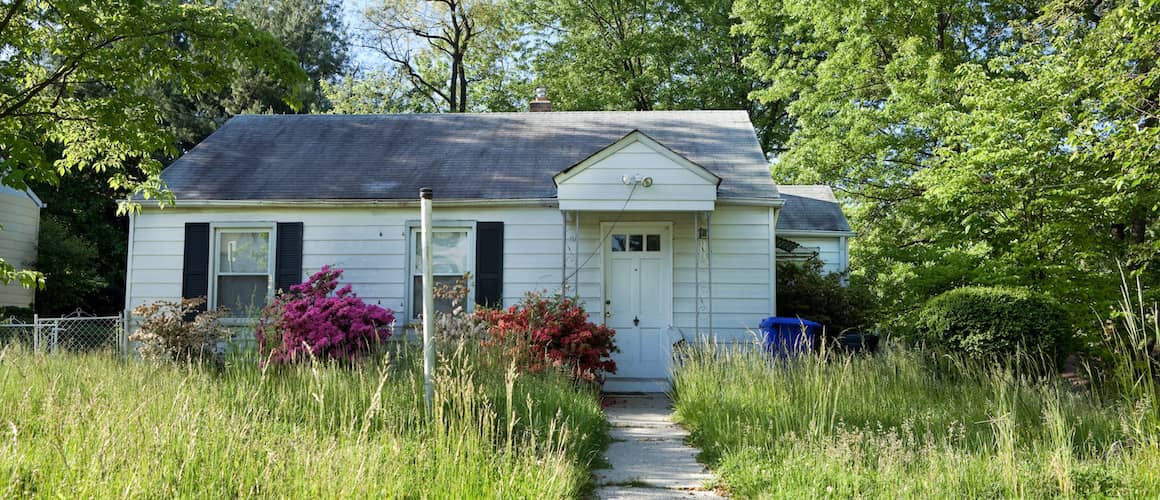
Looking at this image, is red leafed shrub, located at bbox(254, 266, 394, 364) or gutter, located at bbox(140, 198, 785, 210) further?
gutter, located at bbox(140, 198, 785, 210)

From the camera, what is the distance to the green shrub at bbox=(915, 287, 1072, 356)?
321 inches

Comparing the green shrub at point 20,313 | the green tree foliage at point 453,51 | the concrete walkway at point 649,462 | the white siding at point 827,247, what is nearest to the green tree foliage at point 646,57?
the green tree foliage at point 453,51

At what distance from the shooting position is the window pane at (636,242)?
442 inches

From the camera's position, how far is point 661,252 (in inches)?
438

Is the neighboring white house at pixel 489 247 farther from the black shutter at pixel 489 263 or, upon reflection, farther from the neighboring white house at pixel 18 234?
the neighboring white house at pixel 18 234

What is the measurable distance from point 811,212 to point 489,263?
767 centimetres

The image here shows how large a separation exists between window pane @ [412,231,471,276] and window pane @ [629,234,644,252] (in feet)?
7.70

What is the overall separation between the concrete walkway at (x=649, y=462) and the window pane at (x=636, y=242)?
2.77 meters

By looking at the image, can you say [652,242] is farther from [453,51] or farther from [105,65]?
[453,51]

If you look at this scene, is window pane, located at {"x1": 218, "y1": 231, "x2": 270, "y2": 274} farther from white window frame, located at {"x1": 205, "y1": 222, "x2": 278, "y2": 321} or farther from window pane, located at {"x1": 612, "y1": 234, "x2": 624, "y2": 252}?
window pane, located at {"x1": 612, "y1": 234, "x2": 624, "y2": 252}

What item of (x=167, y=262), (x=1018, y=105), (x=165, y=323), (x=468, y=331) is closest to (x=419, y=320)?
(x=468, y=331)

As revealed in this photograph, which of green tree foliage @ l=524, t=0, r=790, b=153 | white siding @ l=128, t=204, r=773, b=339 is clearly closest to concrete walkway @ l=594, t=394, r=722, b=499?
white siding @ l=128, t=204, r=773, b=339

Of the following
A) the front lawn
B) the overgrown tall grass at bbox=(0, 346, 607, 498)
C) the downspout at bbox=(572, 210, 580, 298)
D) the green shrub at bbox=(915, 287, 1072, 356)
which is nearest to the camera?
the overgrown tall grass at bbox=(0, 346, 607, 498)

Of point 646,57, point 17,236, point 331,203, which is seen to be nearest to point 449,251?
point 331,203
